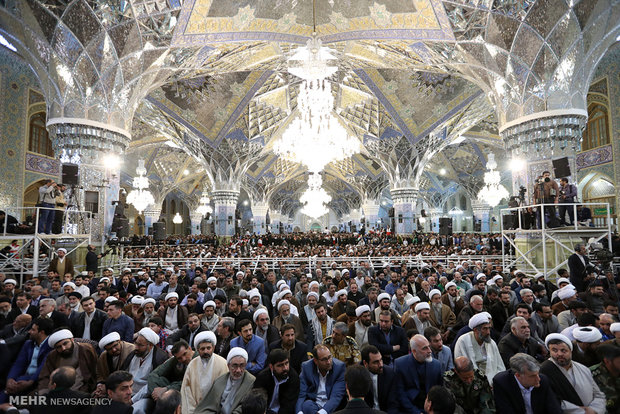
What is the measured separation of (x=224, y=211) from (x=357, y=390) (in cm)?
1792

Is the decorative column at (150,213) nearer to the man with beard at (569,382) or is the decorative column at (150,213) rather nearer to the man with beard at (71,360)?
the man with beard at (71,360)

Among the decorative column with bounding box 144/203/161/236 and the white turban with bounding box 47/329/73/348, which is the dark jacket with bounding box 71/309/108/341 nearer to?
the white turban with bounding box 47/329/73/348

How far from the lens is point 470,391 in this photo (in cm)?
270

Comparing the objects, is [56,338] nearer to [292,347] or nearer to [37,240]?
[292,347]

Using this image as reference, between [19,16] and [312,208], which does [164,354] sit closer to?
[19,16]

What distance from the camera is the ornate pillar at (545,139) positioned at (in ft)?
28.2

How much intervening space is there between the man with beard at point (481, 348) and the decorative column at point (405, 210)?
52.7ft

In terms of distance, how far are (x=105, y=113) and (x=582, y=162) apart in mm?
16146

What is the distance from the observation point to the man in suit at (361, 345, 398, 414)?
114 inches

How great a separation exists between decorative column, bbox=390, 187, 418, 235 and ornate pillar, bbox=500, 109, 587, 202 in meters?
9.82

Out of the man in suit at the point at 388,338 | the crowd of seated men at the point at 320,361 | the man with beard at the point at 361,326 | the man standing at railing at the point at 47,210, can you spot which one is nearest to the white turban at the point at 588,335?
the crowd of seated men at the point at 320,361

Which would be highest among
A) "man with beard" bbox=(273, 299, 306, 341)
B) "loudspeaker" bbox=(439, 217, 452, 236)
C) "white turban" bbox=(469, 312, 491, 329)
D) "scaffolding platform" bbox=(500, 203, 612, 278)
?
"loudspeaker" bbox=(439, 217, 452, 236)

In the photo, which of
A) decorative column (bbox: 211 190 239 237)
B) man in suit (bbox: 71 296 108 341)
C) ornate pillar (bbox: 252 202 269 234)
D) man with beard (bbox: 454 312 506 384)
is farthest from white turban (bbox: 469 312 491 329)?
ornate pillar (bbox: 252 202 269 234)

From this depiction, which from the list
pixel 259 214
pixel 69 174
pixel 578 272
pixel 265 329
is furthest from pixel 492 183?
pixel 259 214
